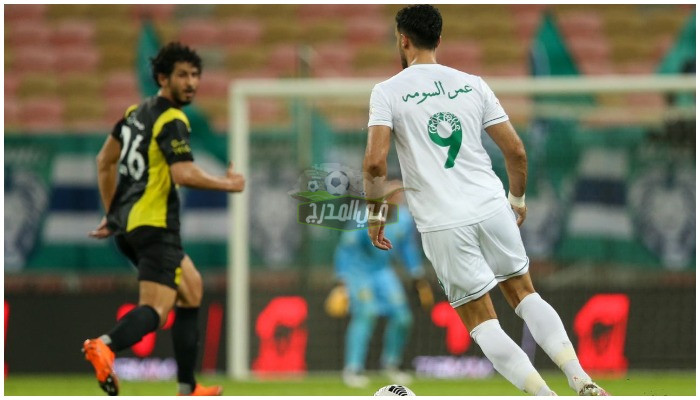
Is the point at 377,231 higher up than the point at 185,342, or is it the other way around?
the point at 377,231

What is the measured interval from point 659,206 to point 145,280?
5.16 metres

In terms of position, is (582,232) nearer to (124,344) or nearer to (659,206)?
(659,206)

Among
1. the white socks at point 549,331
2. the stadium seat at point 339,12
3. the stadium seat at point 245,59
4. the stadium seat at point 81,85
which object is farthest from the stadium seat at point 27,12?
the white socks at point 549,331

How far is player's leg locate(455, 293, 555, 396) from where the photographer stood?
449 cm

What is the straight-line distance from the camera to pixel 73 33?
14.1m

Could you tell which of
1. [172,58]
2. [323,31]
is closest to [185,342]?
[172,58]

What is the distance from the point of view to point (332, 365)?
380 inches

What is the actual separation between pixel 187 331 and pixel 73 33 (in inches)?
352

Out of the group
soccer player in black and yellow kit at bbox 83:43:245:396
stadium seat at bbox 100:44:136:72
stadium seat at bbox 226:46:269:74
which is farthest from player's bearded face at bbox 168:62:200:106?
stadium seat at bbox 100:44:136:72

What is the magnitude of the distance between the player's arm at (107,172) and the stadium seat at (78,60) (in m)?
8.13

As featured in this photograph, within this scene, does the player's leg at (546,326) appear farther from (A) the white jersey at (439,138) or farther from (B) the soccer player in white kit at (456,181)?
(A) the white jersey at (439,138)

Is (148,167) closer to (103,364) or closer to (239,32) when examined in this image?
(103,364)

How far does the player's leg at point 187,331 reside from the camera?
593 centimetres

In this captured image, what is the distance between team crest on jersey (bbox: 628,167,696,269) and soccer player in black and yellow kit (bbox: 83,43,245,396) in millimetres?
4777
